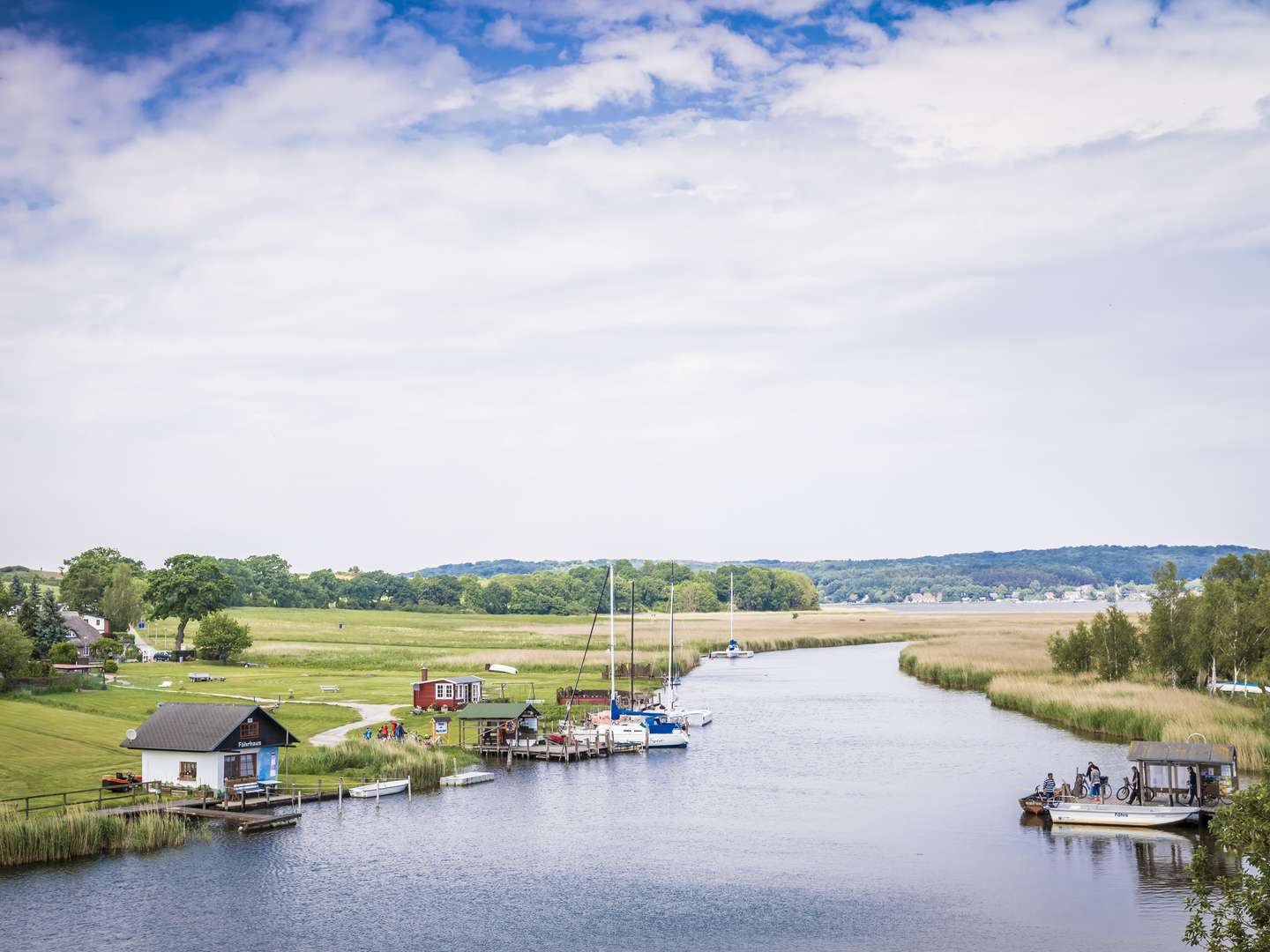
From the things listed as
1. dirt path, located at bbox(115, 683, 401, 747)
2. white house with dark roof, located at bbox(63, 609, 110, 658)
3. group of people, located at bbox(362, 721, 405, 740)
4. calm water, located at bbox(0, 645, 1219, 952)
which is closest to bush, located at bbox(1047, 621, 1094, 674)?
calm water, located at bbox(0, 645, 1219, 952)

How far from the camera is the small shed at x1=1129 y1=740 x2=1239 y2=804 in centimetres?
5403

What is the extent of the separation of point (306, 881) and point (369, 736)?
28.7 meters

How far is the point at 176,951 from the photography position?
37.3m

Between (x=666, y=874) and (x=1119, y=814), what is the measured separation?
2176cm

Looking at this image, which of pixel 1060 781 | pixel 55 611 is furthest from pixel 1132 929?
pixel 55 611

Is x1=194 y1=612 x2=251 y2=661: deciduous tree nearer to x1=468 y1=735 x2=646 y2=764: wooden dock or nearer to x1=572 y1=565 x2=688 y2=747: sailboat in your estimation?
x1=572 y1=565 x2=688 y2=747: sailboat

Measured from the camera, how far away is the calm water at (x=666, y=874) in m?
39.2

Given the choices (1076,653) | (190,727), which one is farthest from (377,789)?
(1076,653)

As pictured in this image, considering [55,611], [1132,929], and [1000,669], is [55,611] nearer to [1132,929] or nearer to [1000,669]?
[1000,669]

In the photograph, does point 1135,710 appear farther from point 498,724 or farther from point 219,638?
point 219,638

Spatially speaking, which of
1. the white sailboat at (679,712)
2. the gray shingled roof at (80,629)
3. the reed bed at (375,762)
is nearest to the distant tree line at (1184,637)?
the white sailboat at (679,712)

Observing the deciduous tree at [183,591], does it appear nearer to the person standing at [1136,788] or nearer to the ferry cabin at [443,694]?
the ferry cabin at [443,694]

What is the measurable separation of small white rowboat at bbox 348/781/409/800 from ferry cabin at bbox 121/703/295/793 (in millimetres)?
4376

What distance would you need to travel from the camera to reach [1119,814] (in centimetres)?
5331
